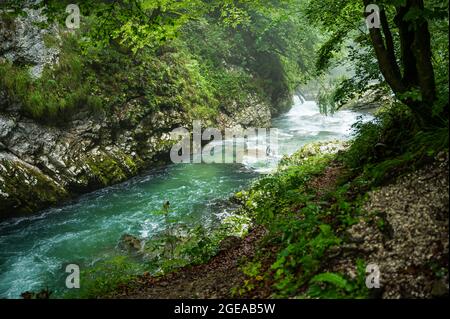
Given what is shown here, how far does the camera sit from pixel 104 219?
1076cm

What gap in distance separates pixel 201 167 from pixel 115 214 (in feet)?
17.6

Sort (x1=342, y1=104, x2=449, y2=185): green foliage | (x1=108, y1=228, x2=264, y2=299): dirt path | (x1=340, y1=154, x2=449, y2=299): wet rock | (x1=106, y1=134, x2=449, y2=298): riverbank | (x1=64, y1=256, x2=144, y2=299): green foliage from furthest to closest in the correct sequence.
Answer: (x1=64, y1=256, x2=144, y2=299): green foliage
(x1=108, y1=228, x2=264, y2=299): dirt path
(x1=342, y1=104, x2=449, y2=185): green foliage
(x1=106, y1=134, x2=449, y2=298): riverbank
(x1=340, y1=154, x2=449, y2=299): wet rock

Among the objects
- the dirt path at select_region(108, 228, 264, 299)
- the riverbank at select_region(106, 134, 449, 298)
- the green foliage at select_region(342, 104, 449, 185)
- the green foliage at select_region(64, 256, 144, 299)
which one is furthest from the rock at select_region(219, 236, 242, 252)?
the green foliage at select_region(342, 104, 449, 185)

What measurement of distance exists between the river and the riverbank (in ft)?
9.87

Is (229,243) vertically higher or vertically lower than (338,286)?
lower

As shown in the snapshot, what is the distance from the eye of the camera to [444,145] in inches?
179

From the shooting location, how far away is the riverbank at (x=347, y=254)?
357 centimetres

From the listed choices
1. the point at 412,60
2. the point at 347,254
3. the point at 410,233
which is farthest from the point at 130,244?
the point at 412,60

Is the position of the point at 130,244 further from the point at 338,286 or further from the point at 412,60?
the point at 412,60

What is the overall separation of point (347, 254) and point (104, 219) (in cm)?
844

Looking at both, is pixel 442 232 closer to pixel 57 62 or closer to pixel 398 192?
pixel 398 192

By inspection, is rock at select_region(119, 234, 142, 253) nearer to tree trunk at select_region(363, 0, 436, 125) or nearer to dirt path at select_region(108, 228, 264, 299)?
dirt path at select_region(108, 228, 264, 299)

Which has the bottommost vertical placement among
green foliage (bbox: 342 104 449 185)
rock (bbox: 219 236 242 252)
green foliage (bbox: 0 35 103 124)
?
rock (bbox: 219 236 242 252)

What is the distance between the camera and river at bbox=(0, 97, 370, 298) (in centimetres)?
828
